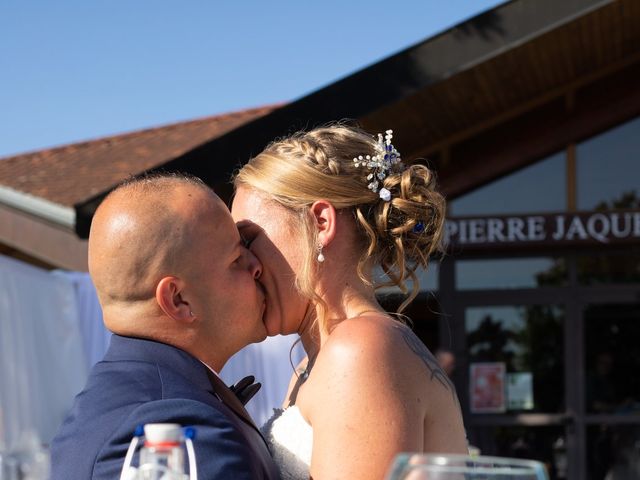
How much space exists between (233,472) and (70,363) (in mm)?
4547

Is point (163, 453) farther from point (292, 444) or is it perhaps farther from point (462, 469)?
point (292, 444)

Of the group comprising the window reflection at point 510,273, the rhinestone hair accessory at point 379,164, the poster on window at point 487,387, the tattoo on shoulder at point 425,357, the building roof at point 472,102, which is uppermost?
the building roof at point 472,102

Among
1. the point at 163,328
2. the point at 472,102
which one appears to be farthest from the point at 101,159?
the point at 163,328

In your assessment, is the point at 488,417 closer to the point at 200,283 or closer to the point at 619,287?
the point at 619,287

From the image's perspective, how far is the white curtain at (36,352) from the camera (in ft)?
17.0

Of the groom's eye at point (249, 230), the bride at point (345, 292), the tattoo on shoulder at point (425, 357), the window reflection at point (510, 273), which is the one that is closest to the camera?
the bride at point (345, 292)

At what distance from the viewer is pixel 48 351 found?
569cm

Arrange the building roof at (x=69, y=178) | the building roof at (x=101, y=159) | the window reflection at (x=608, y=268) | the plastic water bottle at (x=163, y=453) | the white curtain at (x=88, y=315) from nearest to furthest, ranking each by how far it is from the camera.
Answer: the plastic water bottle at (x=163, y=453), the white curtain at (x=88, y=315), the building roof at (x=69, y=178), the window reflection at (x=608, y=268), the building roof at (x=101, y=159)

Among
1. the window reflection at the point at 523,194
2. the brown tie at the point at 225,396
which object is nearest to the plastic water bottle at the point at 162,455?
the brown tie at the point at 225,396

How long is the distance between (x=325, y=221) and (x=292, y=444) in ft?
1.68

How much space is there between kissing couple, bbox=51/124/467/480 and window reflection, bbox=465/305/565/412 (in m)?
8.11

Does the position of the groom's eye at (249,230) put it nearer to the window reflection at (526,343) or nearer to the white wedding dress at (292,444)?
the white wedding dress at (292,444)

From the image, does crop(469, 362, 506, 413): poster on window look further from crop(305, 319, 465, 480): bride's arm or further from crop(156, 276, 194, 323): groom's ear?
crop(156, 276, 194, 323): groom's ear

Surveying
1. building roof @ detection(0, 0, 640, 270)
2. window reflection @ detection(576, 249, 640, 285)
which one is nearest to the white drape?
building roof @ detection(0, 0, 640, 270)
